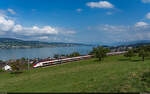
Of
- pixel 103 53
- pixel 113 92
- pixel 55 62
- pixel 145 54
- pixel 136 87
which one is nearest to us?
pixel 113 92

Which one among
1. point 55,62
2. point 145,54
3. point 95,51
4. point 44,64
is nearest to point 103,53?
point 95,51

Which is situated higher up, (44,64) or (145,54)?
(145,54)

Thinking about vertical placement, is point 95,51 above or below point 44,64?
above

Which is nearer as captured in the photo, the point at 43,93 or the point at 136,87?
the point at 136,87

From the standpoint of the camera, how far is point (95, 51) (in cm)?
3369

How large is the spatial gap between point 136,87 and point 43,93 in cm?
498

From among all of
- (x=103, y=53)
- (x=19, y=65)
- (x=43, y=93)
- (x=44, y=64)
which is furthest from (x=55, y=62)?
(x=43, y=93)

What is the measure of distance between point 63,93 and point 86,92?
1221 mm

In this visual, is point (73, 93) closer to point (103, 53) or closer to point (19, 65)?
point (19, 65)

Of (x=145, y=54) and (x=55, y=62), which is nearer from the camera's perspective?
(x=145, y=54)

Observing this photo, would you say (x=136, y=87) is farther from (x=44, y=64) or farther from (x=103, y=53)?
(x=44, y=64)

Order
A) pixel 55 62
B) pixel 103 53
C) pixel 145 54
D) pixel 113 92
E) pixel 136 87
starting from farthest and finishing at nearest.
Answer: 1. pixel 55 62
2. pixel 103 53
3. pixel 145 54
4. pixel 136 87
5. pixel 113 92

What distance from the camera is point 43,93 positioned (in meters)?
7.07

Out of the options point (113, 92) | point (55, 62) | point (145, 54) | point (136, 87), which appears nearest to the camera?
point (113, 92)
